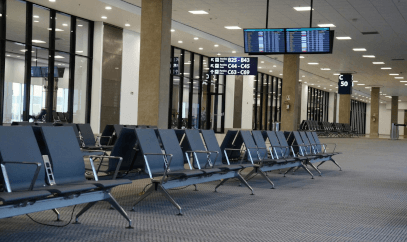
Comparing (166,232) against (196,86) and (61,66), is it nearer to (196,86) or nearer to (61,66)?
(61,66)

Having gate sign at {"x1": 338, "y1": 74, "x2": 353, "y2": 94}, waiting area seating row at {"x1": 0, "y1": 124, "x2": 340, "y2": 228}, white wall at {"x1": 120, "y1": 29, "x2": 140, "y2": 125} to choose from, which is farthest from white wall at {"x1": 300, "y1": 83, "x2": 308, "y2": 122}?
waiting area seating row at {"x1": 0, "y1": 124, "x2": 340, "y2": 228}

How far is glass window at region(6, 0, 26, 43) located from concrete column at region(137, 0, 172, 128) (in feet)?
17.0

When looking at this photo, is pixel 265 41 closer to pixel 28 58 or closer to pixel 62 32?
pixel 28 58

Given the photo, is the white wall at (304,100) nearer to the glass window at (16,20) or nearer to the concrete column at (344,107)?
the concrete column at (344,107)

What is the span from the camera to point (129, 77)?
18.7 m

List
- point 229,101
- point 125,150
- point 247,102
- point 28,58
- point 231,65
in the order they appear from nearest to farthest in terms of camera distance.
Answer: point 125,150 → point 28,58 → point 231,65 → point 229,101 → point 247,102

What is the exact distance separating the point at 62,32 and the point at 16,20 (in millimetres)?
2078

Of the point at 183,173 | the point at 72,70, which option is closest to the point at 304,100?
the point at 72,70

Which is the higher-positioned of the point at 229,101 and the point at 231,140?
the point at 229,101

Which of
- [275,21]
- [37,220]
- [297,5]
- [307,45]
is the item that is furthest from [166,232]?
[275,21]

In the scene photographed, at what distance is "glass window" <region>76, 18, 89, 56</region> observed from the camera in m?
16.9

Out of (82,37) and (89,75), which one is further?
(89,75)

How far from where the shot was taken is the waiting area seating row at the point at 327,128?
105 ft

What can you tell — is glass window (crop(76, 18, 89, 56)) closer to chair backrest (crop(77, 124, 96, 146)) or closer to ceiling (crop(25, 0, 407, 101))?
ceiling (crop(25, 0, 407, 101))
